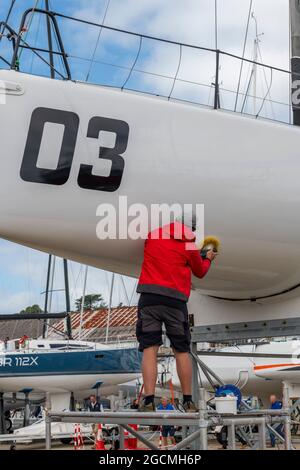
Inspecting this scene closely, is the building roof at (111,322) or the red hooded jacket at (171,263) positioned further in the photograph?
the building roof at (111,322)

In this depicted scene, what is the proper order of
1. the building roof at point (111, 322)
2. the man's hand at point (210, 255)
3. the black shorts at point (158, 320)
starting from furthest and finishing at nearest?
the building roof at point (111, 322) < the man's hand at point (210, 255) < the black shorts at point (158, 320)

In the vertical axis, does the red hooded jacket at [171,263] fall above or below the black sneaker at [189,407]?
above

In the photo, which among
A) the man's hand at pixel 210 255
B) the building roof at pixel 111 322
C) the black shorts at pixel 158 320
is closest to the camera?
the black shorts at pixel 158 320

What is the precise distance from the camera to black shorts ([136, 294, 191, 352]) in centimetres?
505

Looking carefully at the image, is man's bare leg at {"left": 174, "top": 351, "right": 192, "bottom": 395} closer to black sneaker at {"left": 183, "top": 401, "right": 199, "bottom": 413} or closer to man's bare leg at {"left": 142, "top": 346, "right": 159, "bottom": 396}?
black sneaker at {"left": 183, "top": 401, "right": 199, "bottom": 413}

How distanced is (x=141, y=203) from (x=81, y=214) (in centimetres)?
47

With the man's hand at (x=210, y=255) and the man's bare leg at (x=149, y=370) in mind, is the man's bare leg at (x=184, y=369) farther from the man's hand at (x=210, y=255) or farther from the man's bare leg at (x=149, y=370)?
the man's hand at (x=210, y=255)

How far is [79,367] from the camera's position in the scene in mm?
18453

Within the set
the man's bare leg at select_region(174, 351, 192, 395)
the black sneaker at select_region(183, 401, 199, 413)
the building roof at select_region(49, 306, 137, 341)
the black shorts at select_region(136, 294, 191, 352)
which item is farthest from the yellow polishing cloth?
the building roof at select_region(49, 306, 137, 341)

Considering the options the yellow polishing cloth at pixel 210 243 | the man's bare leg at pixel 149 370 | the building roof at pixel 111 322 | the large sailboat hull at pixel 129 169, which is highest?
the building roof at pixel 111 322

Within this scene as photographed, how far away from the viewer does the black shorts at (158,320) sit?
5.05 m

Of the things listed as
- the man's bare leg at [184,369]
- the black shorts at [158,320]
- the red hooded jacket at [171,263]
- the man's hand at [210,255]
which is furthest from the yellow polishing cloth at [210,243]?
the man's bare leg at [184,369]

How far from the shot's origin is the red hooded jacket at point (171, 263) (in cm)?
506

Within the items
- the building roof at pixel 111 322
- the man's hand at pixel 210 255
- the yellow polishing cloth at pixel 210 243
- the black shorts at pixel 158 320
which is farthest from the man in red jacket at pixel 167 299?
the building roof at pixel 111 322
